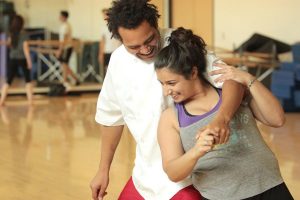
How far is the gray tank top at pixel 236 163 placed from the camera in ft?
6.36

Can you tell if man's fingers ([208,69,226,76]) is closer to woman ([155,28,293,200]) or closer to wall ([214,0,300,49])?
woman ([155,28,293,200])

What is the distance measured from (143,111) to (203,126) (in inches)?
16.0

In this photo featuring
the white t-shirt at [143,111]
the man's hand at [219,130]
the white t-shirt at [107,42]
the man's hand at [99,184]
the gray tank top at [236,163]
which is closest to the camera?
the man's hand at [219,130]

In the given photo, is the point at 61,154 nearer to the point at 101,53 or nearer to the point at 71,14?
the point at 101,53

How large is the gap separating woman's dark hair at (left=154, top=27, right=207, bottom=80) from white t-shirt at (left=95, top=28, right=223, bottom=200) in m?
0.26

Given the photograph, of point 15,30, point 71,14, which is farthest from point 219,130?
point 71,14

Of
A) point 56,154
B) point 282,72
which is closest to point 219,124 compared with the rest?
point 56,154

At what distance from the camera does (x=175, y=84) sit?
6.48 feet

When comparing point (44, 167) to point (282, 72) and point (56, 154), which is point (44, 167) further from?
point (282, 72)

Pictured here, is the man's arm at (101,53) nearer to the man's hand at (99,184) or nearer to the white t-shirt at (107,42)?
the white t-shirt at (107,42)

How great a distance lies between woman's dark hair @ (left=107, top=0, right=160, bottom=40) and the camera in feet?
6.91

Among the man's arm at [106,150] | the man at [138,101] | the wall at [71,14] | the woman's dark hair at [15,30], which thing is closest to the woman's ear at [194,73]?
the man at [138,101]

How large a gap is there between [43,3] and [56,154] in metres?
7.02

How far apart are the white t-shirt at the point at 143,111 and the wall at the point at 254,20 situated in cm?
844
